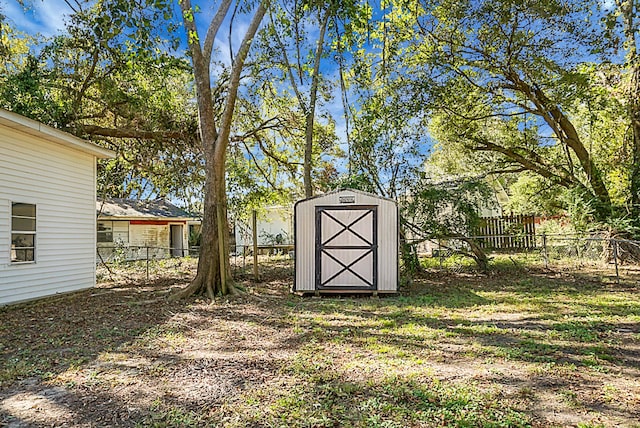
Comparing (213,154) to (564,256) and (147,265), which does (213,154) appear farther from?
(564,256)

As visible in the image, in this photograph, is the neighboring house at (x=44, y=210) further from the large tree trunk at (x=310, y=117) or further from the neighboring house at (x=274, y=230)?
the neighboring house at (x=274, y=230)

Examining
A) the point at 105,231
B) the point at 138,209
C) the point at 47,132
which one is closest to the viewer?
the point at 47,132

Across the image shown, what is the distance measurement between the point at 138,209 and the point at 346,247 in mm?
14848

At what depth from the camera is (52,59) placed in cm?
900

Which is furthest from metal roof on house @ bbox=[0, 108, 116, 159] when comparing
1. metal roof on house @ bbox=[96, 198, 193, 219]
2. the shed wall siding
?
metal roof on house @ bbox=[96, 198, 193, 219]

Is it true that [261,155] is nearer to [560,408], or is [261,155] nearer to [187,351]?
[187,351]

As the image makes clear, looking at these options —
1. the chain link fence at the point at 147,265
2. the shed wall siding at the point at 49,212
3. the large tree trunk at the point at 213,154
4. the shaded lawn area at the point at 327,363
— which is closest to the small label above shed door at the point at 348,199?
the shaded lawn area at the point at 327,363

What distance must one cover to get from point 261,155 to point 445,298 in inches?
299

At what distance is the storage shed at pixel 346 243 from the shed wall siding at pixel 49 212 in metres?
4.84

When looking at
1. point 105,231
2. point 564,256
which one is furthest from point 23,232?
point 564,256

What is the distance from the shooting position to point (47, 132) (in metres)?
7.53

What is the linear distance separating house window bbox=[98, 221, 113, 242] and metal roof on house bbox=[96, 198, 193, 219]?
2.60 feet

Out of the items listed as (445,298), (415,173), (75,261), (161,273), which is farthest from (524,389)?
(161,273)

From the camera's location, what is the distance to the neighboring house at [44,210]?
7.20 meters
